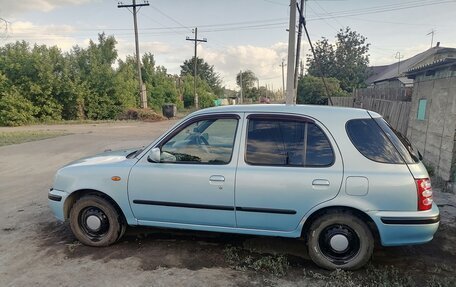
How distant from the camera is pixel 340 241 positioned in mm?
3352

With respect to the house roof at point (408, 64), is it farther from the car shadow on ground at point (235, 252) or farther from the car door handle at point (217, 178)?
the car door handle at point (217, 178)

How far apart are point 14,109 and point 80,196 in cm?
2128

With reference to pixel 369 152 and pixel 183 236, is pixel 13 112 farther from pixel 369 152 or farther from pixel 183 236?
pixel 369 152

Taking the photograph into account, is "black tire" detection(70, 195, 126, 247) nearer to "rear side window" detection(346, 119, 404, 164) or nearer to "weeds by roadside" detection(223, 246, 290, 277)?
"weeds by roadside" detection(223, 246, 290, 277)

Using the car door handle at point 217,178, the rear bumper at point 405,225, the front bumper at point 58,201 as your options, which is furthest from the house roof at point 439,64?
the front bumper at point 58,201

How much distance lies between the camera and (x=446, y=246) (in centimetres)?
397

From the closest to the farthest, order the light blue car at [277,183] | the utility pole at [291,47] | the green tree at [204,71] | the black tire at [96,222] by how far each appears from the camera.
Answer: the light blue car at [277,183] → the black tire at [96,222] → the utility pole at [291,47] → the green tree at [204,71]

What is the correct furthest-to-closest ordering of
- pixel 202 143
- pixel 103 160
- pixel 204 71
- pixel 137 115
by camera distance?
pixel 204 71
pixel 137 115
pixel 103 160
pixel 202 143

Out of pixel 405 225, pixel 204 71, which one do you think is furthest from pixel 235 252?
pixel 204 71

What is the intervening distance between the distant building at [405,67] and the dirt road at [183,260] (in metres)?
10.4

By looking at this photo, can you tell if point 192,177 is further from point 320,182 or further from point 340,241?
point 340,241

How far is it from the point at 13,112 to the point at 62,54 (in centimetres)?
567

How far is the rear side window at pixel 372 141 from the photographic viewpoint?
10.6 feet

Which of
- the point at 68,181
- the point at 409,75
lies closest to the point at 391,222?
the point at 68,181
